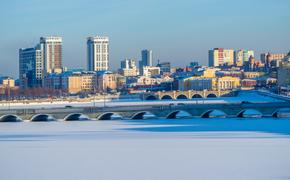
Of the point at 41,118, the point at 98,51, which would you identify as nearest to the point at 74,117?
the point at 41,118

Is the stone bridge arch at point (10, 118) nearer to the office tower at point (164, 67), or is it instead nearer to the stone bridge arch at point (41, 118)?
the stone bridge arch at point (41, 118)

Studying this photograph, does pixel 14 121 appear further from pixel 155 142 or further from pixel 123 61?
pixel 123 61

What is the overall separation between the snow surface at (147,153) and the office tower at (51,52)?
242ft

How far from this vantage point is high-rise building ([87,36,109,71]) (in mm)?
104562

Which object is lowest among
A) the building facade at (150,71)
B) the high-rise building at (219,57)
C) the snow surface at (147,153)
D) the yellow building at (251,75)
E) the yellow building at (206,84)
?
the snow surface at (147,153)

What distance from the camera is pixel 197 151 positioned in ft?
59.4

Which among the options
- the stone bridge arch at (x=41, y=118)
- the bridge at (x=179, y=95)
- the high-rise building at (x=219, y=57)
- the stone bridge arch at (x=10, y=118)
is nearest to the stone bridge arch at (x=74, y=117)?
the stone bridge arch at (x=41, y=118)

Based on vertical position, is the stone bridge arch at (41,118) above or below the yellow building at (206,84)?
below

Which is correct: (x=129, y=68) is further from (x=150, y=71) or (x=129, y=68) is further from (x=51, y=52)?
(x=51, y=52)

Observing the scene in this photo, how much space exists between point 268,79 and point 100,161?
67.8 m

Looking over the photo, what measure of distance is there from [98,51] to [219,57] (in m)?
33.0

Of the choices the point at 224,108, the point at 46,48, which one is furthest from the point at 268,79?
the point at 224,108

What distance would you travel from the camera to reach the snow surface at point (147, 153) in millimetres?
14438

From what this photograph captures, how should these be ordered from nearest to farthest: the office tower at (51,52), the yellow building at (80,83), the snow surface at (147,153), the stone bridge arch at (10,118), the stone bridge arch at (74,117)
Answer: the snow surface at (147,153)
the stone bridge arch at (10,118)
the stone bridge arch at (74,117)
the yellow building at (80,83)
the office tower at (51,52)
